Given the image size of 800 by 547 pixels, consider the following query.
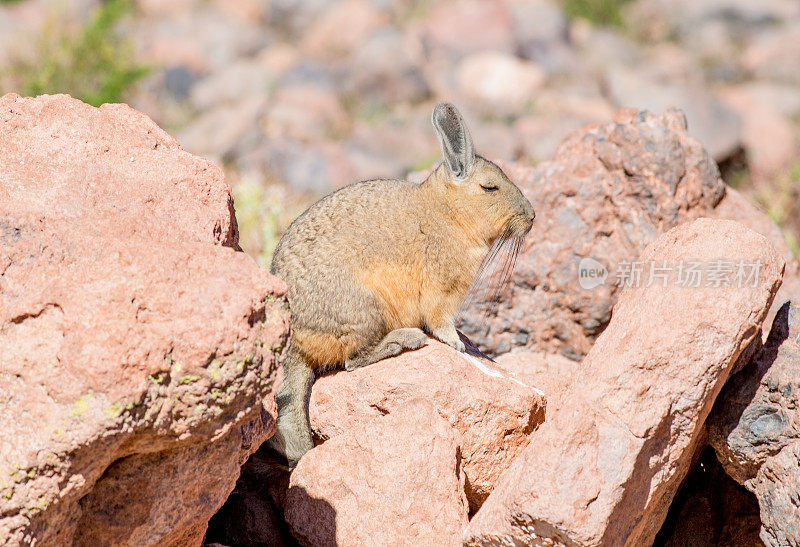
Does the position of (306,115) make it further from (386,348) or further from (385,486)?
(385,486)

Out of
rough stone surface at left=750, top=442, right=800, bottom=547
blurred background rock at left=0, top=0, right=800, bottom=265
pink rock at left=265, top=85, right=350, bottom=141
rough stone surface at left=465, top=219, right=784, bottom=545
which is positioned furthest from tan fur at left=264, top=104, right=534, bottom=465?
pink rock at left=265, top=85, right=350, bottom=141

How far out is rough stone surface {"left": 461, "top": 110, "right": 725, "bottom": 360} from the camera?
5.98 m

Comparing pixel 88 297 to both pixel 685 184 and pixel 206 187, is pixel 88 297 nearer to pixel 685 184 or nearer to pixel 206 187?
pixel 206 187

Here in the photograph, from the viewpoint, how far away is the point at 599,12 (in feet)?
65.1

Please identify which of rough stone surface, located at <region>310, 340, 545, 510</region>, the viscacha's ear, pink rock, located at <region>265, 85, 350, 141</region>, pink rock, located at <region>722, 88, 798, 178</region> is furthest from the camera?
pink rock, located at <region>265, 85, 350, 141</region>

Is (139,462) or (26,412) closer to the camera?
(26,412)

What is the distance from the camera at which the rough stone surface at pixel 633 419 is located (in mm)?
3555

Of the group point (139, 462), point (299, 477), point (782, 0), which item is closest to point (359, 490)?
point (299, 477)

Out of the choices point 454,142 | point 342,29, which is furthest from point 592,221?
point 342,29

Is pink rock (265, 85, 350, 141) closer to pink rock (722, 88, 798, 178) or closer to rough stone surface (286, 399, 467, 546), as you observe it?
pink rock (722, 88, 798, 178)

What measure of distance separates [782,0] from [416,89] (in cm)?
1024

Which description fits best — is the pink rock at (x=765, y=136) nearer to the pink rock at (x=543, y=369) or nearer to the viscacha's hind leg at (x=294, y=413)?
the pink rock at (x=543, y=369)

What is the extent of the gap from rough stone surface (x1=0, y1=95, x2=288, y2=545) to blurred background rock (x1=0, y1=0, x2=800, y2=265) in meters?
4.78

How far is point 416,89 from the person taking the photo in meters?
16.0
